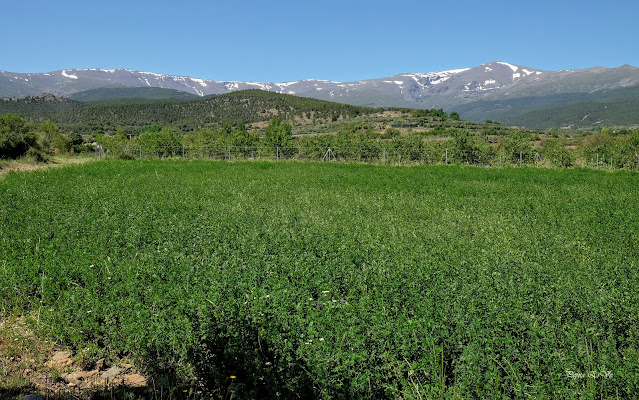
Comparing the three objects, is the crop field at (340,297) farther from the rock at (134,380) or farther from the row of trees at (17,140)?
the row of trees at (17,140)

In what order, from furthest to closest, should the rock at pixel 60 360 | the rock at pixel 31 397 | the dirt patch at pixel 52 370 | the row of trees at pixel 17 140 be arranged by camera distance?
the row of trees at pixel 17 140, the rock at pixel 60 360, the dirt patch at pixel 52 370, the rock at pixel 31 397

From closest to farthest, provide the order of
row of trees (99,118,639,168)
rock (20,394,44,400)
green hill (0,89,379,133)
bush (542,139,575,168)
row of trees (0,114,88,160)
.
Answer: rock (20,394,44,400) < row of trees (99,118,639,168) < row of trees (0,114,88,160) < bush (542,139,575,168) < green hill (0,89,379,133)

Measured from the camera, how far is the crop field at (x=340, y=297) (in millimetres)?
3979

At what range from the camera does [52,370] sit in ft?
15.6

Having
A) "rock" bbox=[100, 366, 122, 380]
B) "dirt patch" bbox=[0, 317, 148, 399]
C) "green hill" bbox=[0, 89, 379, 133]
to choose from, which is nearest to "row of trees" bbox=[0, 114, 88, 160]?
"dirt patch" bbox=[0, 317, 148, 399]

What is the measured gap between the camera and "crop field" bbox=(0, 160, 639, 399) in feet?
13.1

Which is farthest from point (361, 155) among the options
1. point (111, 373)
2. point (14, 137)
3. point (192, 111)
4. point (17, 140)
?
point (192, 111)

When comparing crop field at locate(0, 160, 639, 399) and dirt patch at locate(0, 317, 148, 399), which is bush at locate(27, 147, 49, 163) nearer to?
crop field at locate(0, 160, 639, 399)

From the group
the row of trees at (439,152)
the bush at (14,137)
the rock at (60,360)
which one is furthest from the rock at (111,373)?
the bush at (14,137)

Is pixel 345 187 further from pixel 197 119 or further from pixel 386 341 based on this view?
pixel 197 119

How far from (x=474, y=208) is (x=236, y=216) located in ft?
22.5

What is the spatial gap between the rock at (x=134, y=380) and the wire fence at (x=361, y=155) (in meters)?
29.4

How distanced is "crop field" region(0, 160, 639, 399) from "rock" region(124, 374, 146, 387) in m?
0.14

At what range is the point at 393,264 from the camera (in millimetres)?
6688
